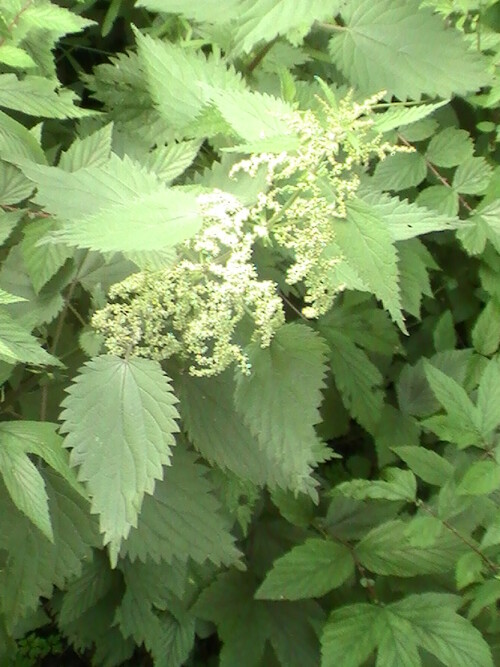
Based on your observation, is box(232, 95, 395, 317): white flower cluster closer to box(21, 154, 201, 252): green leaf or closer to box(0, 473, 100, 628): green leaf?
box(21, 154, 201, 252): green leaf

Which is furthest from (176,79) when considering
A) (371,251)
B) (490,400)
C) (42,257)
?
(490,400)

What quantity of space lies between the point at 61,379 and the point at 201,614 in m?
0.65

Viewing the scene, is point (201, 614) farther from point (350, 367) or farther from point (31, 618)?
point (350, 367)

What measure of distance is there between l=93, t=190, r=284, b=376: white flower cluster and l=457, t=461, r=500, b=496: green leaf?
1.57 ft

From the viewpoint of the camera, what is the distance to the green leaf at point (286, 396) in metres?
0.83

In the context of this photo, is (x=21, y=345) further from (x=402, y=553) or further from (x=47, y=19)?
(x=402, y=553)

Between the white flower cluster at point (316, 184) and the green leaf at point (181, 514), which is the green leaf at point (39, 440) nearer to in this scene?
the green leaf at point (181, 514)

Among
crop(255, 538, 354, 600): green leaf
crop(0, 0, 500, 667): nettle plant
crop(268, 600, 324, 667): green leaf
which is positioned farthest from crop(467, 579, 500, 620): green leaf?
crop(268, 600, 324, 667): green leaf

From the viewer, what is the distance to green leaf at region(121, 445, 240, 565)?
0.99 m

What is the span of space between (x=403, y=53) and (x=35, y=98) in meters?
0.63

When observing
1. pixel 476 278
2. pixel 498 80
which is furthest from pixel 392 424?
pixel 498 80

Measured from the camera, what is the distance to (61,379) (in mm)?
1014

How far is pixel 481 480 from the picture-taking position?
110cm

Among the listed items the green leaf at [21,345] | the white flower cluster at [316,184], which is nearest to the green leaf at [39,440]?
the green leaf at [21,345]
